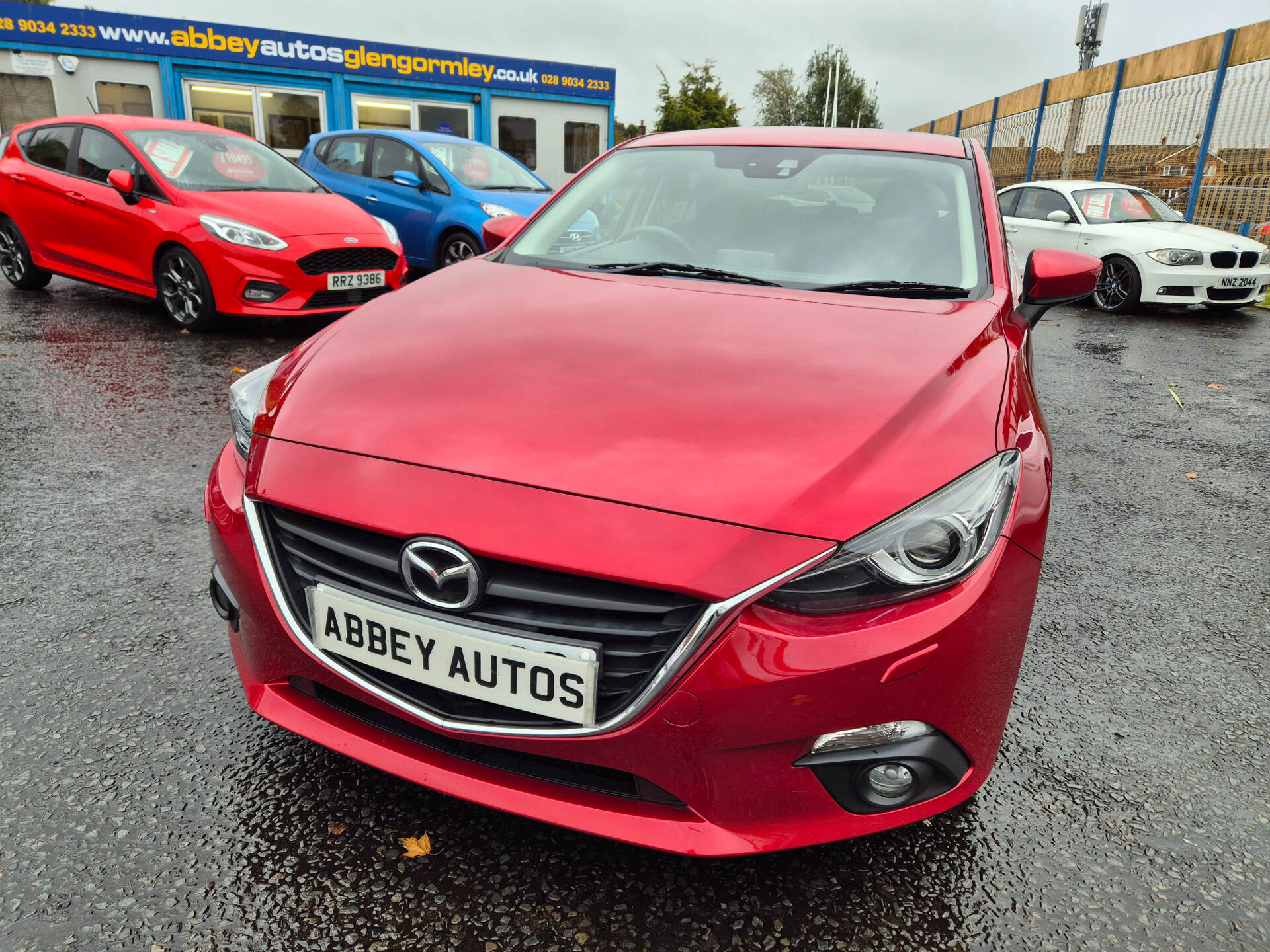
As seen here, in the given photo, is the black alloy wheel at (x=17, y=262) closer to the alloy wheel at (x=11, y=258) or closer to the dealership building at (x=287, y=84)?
the alloy wheel at (x=11, y=258)

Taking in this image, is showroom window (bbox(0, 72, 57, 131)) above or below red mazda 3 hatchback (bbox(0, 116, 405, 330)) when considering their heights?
above

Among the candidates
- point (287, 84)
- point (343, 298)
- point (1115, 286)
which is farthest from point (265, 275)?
point (287, 84)

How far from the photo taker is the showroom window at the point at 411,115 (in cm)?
1511

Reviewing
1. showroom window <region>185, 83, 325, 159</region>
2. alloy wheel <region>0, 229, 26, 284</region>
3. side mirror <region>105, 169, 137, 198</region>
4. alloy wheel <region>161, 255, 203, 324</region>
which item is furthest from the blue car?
showroom window <region>185, 83, 325, 159</region>

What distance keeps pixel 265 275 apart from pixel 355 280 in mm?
622

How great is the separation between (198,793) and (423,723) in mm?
658

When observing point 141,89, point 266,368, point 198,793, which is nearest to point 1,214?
point 141,89

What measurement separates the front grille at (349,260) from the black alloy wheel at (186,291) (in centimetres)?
74

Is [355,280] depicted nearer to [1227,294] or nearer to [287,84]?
[1227,294]

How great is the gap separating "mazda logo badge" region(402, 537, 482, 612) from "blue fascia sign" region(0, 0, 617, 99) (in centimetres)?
1441

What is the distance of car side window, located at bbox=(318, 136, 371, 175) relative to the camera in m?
9.41

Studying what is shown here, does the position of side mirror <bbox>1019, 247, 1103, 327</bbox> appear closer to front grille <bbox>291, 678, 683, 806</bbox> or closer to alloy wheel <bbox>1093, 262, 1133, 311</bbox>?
front grille <bbox>291, 678, 683, 806</bbox>

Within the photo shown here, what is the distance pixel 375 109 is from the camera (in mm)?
15156

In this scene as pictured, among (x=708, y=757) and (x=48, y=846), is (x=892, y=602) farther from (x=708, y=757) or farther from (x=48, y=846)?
(x=48, y=846)
